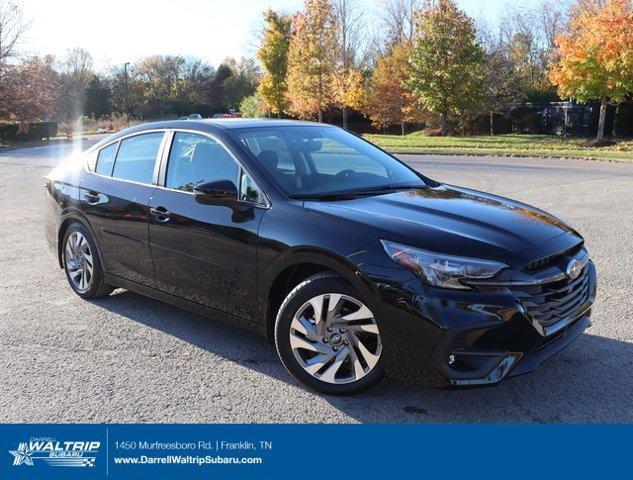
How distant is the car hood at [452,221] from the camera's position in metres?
3.30

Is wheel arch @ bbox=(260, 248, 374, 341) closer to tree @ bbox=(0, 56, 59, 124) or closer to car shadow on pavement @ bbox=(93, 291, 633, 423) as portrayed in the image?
car shadow on pavement @ bbox=(93, 291, 633, 423)

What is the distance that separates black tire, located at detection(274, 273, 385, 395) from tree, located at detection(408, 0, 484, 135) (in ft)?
96.3

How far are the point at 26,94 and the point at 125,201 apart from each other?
42.8 m

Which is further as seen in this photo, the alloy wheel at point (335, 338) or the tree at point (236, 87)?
the tree at point (236, 87)

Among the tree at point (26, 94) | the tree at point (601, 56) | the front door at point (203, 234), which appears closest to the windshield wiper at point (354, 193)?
the front door at point (203, 234)

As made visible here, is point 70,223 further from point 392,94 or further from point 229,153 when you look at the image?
point 392,94

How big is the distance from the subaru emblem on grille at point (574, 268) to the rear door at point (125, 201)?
9.59ft

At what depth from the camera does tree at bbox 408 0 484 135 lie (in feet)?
102

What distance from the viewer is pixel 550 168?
16.5m

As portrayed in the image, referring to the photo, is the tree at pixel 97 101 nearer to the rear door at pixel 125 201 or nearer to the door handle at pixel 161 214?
the rear door at pixel 125 201

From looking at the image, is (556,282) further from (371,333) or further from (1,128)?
(1,128)

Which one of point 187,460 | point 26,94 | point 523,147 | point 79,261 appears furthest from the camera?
point 26,94

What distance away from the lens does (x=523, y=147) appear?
990 inches

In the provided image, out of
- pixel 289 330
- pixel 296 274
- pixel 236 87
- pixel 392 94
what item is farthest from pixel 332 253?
pixel 236 87
